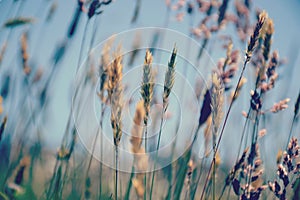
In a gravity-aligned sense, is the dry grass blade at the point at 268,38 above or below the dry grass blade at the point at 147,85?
above

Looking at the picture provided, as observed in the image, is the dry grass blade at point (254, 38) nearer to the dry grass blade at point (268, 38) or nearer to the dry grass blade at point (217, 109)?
the dry grass blade at point (217, 109)

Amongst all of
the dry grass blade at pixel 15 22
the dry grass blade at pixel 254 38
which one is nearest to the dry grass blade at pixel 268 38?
the dry grass blade at pixel 254 38

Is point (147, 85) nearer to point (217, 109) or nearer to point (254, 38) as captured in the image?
point (217, 109)

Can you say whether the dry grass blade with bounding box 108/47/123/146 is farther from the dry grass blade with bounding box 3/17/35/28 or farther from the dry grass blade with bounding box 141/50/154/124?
the dry grass blade with bounding box 3/17/35/28

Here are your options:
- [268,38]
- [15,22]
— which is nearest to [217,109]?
[268,38]

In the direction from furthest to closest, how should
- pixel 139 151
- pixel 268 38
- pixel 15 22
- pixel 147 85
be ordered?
pixel 15 22, pixel 268 38, pixel 147 85, pixel 139 151

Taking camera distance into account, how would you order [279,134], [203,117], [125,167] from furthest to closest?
[279,134] → [125,167] → [203,117]

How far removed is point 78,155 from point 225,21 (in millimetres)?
810

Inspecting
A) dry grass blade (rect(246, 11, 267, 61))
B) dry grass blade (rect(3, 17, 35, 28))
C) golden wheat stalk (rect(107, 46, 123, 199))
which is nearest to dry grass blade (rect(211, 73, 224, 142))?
dry grass blade (rect(246, 11, 267, 61))

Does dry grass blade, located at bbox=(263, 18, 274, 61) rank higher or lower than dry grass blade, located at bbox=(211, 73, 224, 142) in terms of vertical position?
higher

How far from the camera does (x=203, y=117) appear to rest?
3.49 feet

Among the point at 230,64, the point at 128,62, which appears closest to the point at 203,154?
the point at 230,64

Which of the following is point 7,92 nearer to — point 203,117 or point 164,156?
point 164,156

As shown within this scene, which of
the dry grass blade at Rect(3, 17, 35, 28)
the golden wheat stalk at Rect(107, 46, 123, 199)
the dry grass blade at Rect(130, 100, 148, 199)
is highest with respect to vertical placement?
the dry grass blade at Rect(3, 17, 35, 28)
